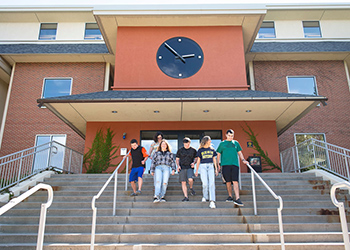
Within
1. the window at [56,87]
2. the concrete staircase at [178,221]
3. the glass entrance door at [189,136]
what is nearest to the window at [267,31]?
the glass entrance door at [189,136]

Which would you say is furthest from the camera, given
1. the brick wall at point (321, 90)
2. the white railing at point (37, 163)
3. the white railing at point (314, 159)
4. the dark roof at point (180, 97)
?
the brick wall at point (321, 90)

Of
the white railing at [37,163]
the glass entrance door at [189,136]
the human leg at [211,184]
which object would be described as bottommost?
the human leg at [211,184]

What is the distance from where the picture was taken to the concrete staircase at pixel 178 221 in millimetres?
5223

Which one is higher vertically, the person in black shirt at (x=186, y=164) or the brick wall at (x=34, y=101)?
the brick wall at (x=34, y=101)

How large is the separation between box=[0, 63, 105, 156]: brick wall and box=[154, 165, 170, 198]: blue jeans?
29.2ft

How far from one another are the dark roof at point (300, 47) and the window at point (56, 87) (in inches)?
365

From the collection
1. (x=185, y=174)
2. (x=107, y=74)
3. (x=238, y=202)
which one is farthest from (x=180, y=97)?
(x=107, y=74)

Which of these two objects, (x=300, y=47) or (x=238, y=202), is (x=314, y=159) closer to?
(x=238, y=202)

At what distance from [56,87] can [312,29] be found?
13.9 meters

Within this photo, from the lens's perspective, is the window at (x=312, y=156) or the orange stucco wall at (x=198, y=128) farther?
the orange stucco wall at (x=198, y=128)

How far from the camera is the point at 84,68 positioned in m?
15.9

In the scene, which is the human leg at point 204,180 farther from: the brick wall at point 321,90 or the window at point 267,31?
the window at point 267,31

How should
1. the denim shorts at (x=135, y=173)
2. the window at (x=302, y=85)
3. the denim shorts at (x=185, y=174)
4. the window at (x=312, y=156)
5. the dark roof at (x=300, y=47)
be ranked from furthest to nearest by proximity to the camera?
the window at (x=302, y=85) → the dark roof at (x=300, y=47) → the window at (x=312, y=156) → the denim shorts at (x=135, y=173) → the denim shorts at (x=185, y=174)

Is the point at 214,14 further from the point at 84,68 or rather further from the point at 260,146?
the point at 84,68
